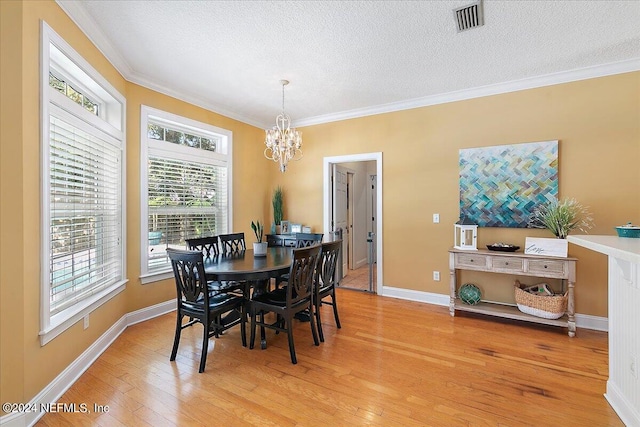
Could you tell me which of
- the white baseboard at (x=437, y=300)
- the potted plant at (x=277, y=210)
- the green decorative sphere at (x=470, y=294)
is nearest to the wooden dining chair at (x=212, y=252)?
the potted plant at (x=277, y=210)

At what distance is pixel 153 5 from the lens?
7.03 ft

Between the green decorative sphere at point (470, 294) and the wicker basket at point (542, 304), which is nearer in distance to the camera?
the wicker basket at point (542, 304)

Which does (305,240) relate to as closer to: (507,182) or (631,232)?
(507,182)

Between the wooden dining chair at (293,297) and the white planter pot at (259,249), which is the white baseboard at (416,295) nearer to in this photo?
the wooden dining chair at (293,297)

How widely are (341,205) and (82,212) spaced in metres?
3.70

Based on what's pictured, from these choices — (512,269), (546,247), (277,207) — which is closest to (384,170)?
(277,207)

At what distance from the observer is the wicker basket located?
2994 millimetres

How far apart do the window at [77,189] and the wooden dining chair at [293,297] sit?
1.42 meters

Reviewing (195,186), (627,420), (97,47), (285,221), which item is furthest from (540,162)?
(97,47)

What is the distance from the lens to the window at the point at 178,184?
3.46 metres

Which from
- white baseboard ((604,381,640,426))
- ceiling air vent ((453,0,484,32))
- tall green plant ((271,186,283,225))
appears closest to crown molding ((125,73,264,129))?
tall green plant ((271,186,283,225))

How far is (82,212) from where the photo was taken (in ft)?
8.10

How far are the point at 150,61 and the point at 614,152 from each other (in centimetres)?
491

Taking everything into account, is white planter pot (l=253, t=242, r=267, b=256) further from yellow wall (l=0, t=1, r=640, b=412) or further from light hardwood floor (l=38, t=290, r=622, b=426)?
yellow wall (l=0, t=1, r=640, b=412)
